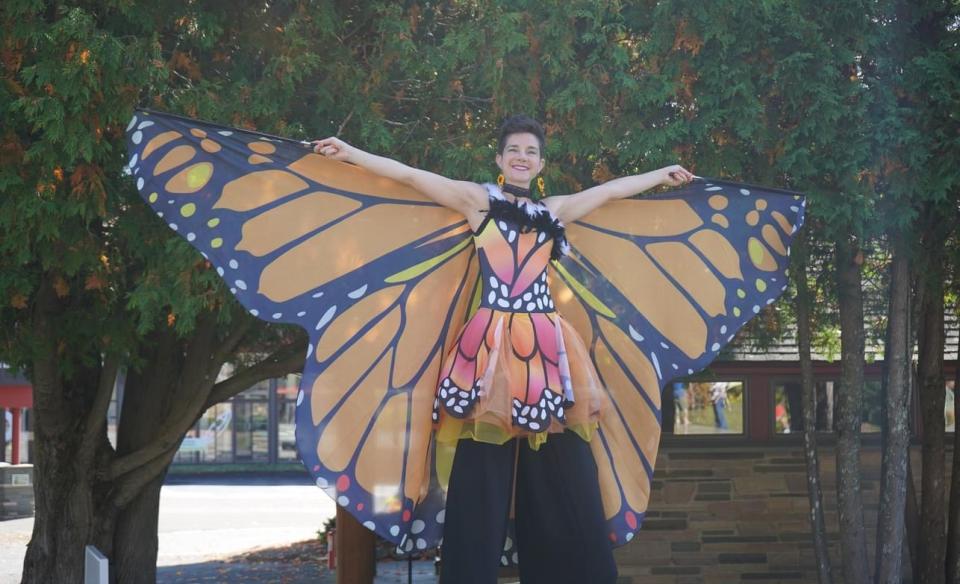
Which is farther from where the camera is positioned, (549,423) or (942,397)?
(942,397)

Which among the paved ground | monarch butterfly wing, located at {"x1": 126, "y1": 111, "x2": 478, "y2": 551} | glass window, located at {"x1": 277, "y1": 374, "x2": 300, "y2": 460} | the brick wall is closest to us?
monarch butterfly wing, located at {"x1": 126, "y1": 111, "x2": 478, "y2": 551}

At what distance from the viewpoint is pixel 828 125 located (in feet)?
19.1

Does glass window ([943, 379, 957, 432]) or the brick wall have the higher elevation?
glass window ([943, 379, 957, 432])

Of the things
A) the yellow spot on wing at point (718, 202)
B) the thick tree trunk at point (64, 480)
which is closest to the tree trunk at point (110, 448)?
the thick tree trunk at point (64, 480)

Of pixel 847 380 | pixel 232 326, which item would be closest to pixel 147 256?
pixel 232 326

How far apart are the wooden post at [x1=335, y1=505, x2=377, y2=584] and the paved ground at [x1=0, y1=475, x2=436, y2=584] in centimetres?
139

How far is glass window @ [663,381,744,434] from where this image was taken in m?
9.48

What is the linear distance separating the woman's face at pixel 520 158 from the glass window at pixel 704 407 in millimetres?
5810

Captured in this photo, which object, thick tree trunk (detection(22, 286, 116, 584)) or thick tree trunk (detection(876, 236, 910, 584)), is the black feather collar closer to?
thick tree trunk (detection(876, 236, 910, 584))

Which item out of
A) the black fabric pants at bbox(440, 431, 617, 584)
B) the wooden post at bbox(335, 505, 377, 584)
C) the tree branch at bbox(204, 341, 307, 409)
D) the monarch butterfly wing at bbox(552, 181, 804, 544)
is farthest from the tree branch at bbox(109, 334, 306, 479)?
the black fabric pants at bbox(440, 431, 617, 584)

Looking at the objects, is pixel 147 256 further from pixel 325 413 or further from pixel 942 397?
pixel 942 397

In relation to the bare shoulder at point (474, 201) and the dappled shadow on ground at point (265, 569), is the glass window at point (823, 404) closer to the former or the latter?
the dappled shadow on ground at point (265, 569)

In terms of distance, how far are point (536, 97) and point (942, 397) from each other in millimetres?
3952

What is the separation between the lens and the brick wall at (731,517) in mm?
9062
